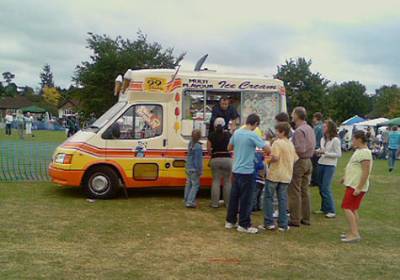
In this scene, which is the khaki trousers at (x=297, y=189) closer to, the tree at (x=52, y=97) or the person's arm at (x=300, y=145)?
the person's arm at (x=300, y=145)

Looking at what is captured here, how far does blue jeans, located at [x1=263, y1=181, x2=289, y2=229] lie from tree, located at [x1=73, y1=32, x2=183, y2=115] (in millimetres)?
21428

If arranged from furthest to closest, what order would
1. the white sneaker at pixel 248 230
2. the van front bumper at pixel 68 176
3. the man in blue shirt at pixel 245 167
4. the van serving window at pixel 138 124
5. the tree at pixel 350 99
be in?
the tree at pixel 350 99 → the van serving window at pixel 138 124 → the van front bumper at pixel 68 176 → the white sneaker at pixel 248 230 → the man in blue shirt at pixel 245 167

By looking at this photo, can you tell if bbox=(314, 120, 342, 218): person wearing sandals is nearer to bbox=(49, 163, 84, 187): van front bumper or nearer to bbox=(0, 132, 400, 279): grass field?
bbox=(0, 132, 400, 279): grass field

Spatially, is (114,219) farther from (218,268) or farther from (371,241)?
(371,241)

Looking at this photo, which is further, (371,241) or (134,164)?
(134,164)

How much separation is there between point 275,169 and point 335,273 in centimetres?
226

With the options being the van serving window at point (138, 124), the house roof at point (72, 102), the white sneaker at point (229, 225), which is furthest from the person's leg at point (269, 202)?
the house roof at point (72, 102)

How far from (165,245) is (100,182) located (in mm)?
3550

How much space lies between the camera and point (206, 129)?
1038 centimetres

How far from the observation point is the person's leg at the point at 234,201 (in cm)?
777

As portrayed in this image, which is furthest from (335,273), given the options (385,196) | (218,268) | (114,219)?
(385,196)

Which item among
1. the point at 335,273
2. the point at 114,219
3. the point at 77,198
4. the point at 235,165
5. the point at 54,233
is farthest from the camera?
the point at 77,198

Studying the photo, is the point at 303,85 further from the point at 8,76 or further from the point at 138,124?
the point at 8,76

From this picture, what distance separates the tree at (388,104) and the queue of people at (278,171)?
203ft
